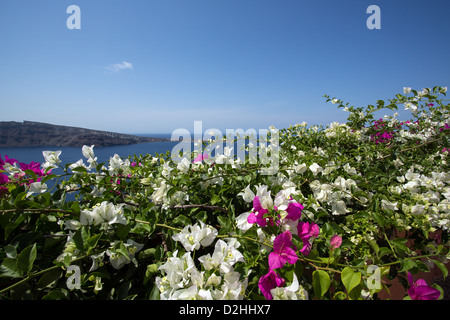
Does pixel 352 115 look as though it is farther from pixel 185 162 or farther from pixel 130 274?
pixel 130 274

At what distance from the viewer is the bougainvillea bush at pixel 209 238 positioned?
51 cm

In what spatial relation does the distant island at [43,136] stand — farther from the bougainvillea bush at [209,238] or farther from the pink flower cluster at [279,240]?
the pink flower cluster at [279,240]

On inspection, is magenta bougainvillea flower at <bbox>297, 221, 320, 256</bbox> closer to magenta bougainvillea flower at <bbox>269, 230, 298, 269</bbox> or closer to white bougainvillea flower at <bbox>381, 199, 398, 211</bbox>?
magenta bougainvillea flower at <bbox>269, 230, 298, 269</bbox>

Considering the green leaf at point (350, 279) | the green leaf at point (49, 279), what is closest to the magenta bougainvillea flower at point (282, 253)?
the green leaf at point (350, 279)

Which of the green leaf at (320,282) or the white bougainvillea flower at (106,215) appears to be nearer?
the green leaf at (320,282)

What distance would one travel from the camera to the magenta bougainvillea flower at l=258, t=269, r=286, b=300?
1.72ft

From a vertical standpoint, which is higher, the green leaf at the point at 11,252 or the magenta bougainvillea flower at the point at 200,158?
the magenta bougainvillea flower at the point at 200,158

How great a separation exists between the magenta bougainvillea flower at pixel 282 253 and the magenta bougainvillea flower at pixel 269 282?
28mm

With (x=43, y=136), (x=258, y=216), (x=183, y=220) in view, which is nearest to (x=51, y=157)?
(x=183, y=220)

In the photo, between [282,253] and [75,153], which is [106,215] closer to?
[282,253]

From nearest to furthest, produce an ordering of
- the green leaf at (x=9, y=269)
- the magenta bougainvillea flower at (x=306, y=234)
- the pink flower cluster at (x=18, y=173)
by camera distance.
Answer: the green leaf at (x=9, y=269), the magenta bougainvillea flower at (x=306, y=234), the pink flower cluster at (x=18, y=173)

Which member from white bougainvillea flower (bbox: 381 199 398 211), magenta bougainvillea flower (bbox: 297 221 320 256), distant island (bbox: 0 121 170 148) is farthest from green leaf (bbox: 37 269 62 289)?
distant island (bbox: 0 121 170 148)

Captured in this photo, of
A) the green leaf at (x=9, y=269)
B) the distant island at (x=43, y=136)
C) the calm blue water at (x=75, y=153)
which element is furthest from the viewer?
the distant island at (x=43, y=136)
